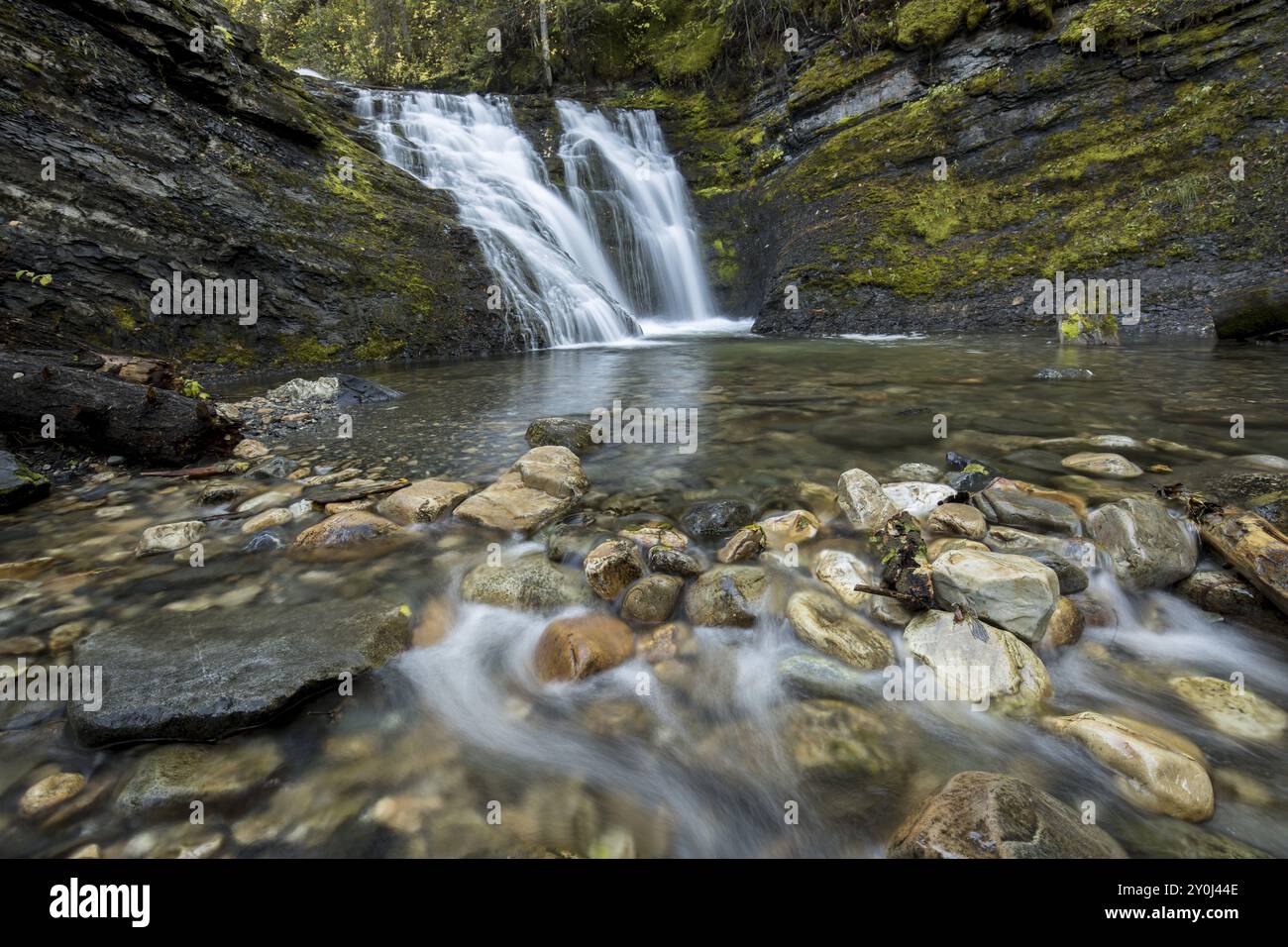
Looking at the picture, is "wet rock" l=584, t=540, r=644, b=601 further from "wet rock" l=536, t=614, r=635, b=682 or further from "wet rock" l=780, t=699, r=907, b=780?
"wet rock" l=780, t=699, r=907, b=780

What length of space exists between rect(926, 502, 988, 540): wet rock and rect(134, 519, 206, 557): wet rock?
13.3 ft

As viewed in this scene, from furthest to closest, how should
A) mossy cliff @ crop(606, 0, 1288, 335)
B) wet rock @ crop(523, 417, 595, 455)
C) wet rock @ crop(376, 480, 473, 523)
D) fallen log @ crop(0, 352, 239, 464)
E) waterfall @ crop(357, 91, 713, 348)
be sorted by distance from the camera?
1. waterfall @ crop(357, 91, 713, 348)
2. mossy cliff @ crop(606, 0, 1288, 335)
3. wet rock @ crop(523, 417, 595, 455)
4. fallen log @ crop(0, 352, 239, 464)
5. wet rock @ crop(376, 480, 473, 523)

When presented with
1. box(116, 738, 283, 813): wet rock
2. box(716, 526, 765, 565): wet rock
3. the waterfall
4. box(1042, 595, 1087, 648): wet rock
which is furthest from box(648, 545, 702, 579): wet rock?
the waterfall

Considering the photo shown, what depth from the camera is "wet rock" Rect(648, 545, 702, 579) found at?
8.35 feet

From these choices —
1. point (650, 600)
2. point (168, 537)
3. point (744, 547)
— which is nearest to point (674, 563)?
point (650, 600)

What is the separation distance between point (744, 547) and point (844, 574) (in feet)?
1.60

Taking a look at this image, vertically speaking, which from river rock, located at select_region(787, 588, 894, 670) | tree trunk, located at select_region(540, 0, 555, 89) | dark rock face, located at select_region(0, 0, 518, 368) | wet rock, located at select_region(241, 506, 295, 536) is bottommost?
river rock, located at select_region(787, 588, 894, 670)

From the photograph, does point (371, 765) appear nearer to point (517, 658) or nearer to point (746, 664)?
point (517, 658)

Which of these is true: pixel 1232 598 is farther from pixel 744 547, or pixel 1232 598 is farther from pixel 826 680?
pixel 744 547

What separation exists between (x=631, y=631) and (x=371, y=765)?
1.03 metres

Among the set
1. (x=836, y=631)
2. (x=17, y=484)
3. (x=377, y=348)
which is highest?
(x=377, y=348)

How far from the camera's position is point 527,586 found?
8.29 ft

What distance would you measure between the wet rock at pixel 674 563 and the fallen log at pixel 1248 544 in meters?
2.21
